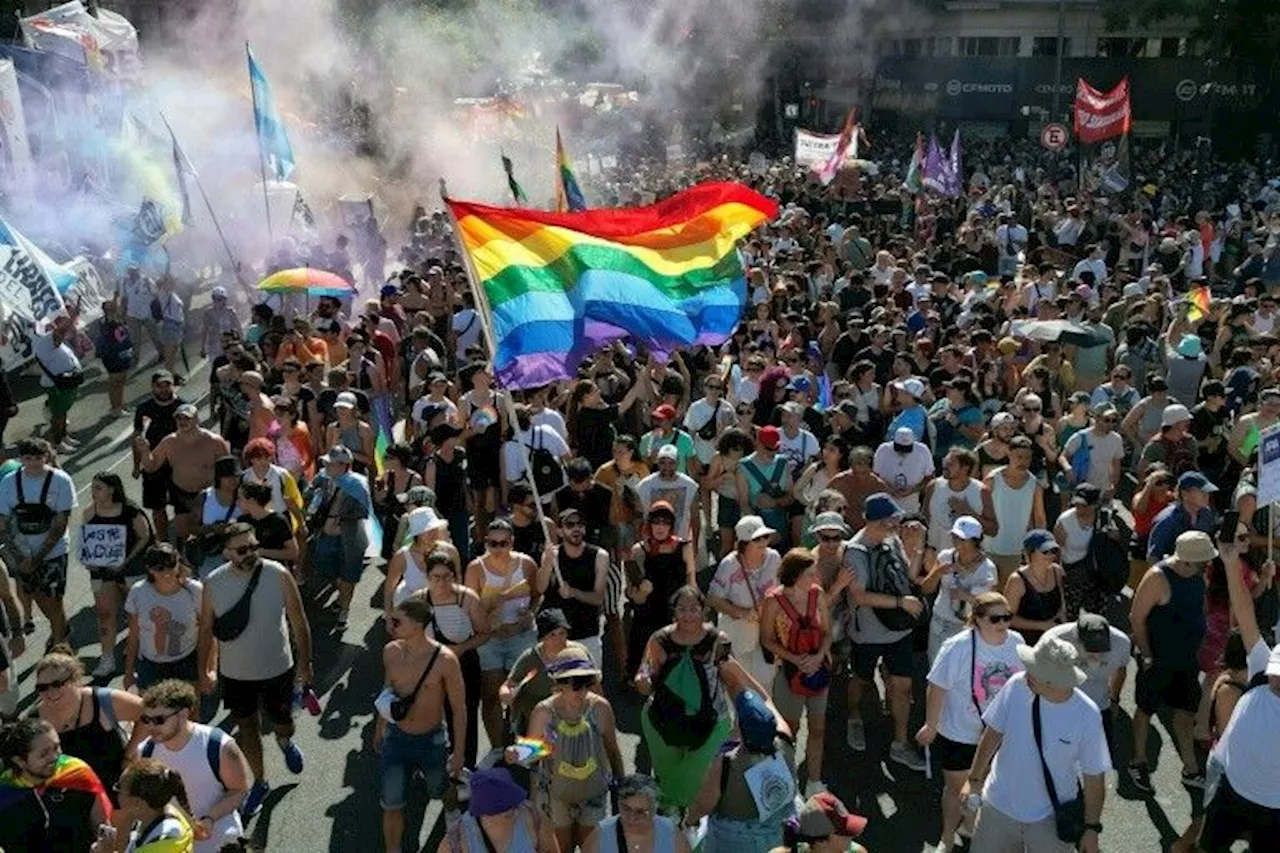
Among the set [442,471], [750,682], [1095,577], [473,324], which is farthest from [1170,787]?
[473,324]

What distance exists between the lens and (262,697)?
647cm

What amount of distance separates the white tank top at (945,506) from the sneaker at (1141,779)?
157 cm

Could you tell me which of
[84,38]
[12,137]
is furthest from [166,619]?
[84,38]

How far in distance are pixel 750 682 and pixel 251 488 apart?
10.6 ft

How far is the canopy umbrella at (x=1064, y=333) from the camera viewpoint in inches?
435

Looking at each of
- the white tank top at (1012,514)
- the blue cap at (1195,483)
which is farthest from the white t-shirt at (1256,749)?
the white tank top at (1012,514)

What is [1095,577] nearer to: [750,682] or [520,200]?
[750,682]

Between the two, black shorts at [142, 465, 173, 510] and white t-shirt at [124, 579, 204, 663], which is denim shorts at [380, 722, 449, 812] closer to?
white t-shirt at [124, 579, 204, 663]

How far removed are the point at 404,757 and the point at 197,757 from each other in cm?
102

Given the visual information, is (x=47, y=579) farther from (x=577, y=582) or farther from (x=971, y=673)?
(x=971, y=673)

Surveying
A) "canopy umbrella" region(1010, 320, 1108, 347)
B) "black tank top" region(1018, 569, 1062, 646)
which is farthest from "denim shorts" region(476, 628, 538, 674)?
"canopy umbrella" region(1010, 320, 1108, 347)

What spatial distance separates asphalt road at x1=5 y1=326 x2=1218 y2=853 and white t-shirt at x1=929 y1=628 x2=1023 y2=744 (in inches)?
30.9

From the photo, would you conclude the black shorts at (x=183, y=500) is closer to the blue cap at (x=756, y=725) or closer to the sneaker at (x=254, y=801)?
the sneaker at (x=254, y=801)

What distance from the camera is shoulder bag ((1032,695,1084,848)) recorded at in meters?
4.95
